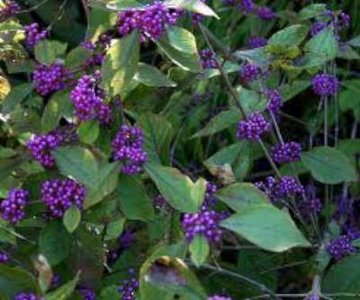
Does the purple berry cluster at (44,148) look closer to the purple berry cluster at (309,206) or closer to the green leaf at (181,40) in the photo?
the green leaf at (181,40)

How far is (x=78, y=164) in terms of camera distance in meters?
1.24

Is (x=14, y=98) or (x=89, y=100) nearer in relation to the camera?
(x=89, y=100)

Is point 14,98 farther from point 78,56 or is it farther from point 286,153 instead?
point 286,153

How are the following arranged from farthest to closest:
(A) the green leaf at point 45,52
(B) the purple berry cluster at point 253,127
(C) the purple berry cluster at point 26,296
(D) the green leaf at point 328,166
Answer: (D) the green leaf at point 328,166 < (B) the purple berry cluster at point 253,127 < (A) the green leaf at point 45,52 < (C) the purple berry cluster at point 26,296

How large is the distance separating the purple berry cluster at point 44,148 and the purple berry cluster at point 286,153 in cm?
53

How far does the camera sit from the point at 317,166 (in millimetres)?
1660

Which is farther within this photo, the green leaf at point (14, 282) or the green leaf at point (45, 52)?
the green leaf at point (45, 52)

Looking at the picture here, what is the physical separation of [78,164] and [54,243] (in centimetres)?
18

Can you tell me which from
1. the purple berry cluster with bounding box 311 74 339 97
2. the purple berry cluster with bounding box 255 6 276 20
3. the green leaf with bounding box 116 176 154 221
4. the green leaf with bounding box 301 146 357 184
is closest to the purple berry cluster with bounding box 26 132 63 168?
the green leaf with bounding box 116 176 154 221

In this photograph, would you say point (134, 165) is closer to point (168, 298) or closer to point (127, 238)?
point (168, 298)

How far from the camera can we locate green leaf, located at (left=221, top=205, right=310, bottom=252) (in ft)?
3.51

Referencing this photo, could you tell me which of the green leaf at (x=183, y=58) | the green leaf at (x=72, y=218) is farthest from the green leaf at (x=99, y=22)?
the green leaf at (x=72, y=218)

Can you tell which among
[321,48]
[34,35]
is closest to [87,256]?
[34,35]

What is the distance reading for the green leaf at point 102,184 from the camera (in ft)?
4.01
